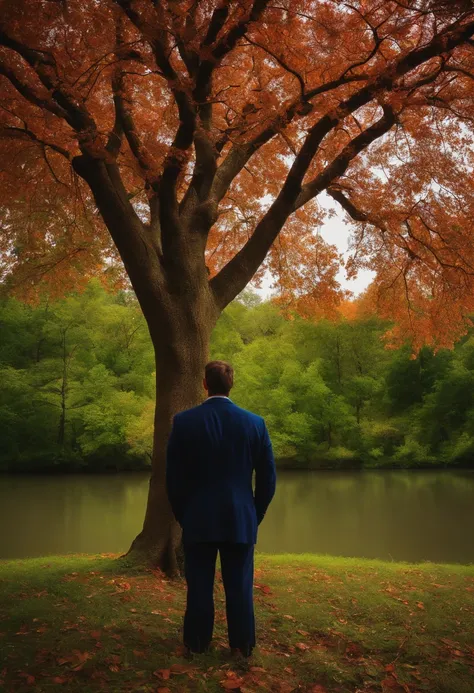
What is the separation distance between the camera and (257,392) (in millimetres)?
28641

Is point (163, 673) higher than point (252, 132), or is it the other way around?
point (252, 132)

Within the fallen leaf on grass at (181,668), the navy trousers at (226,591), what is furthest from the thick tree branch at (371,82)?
the fallen leaf on grass at (181,668)

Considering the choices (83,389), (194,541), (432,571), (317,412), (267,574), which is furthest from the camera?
(317,412)

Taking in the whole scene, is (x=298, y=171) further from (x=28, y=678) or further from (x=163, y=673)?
(x=28, y=678)

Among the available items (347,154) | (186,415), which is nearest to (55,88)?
(347,154)

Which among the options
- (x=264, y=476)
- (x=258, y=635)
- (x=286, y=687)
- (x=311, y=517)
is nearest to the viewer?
(x=286, y=687)

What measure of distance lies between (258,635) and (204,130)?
4.75 m

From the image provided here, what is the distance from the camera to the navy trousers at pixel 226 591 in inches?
111

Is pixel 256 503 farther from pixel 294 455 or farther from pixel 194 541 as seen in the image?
pixel 294 455

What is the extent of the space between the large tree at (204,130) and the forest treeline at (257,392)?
1902 centimetres

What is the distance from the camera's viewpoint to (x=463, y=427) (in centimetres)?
2734

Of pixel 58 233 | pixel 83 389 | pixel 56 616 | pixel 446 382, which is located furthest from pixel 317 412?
pixel 56 616

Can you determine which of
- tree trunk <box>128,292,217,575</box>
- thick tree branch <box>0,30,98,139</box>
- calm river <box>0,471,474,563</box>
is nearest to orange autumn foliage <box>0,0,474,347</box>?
thick tree branch <box>0,30,98,139</box>

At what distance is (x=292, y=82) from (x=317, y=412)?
76.5ft
